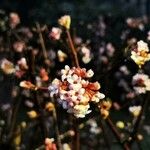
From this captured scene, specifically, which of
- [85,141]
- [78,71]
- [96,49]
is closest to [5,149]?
[78,71]

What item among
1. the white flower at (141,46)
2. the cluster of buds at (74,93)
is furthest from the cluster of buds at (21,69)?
the cluster of buds at (74,93)

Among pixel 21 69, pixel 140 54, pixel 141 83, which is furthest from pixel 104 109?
pixel 21 69

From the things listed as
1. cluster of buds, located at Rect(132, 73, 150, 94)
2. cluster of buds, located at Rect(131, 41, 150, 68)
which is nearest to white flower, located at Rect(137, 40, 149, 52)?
cluster of buds, located at Rect(131, 41, 150, 68)

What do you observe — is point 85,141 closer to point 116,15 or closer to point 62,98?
point 62,98

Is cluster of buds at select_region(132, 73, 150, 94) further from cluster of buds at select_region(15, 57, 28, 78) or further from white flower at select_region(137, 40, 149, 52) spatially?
cluster of buds at select_region(15, 57, 28, 78)

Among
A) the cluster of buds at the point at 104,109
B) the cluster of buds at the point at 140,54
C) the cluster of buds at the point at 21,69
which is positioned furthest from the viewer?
the cluster of buds at the point at 21,69

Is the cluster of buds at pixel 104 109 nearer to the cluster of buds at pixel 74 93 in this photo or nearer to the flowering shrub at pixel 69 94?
the flowering shrub at pixel 69 94
